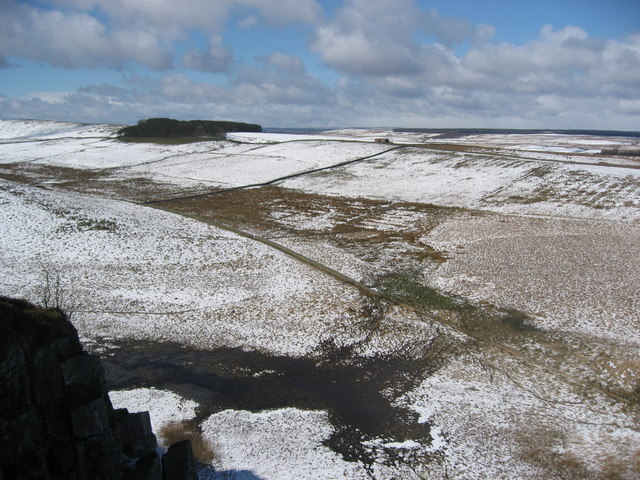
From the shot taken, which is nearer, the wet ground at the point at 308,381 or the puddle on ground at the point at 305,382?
the puddle on ground at the point at 305,382

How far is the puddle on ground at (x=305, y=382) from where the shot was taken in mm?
13219

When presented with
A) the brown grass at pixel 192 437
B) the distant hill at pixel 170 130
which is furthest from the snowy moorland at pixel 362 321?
the distant hill at pixel 170 130

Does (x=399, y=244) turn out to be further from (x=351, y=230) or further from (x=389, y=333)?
(x=389, y=333)

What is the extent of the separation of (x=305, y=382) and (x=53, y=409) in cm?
915

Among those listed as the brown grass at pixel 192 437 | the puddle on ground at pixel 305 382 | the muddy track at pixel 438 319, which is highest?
the muddy track at pixel 438 319

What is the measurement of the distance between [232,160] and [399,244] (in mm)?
47090

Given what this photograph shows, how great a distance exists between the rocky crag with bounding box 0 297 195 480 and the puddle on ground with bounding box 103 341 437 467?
5.61 m

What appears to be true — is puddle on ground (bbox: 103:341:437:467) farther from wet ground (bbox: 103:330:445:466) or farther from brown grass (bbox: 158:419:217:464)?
brown grass (bbox: 158:419:217:464)

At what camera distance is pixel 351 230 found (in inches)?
1468

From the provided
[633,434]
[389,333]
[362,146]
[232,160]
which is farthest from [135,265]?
[362,146]

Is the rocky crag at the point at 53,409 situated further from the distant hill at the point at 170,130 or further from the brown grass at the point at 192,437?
the distant hill at the point at 170,130

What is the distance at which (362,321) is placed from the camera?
2047 cm

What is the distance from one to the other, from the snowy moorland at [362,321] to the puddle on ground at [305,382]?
0.07 m

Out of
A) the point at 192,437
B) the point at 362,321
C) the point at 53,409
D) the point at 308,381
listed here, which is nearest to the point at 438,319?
the point at 362,321
